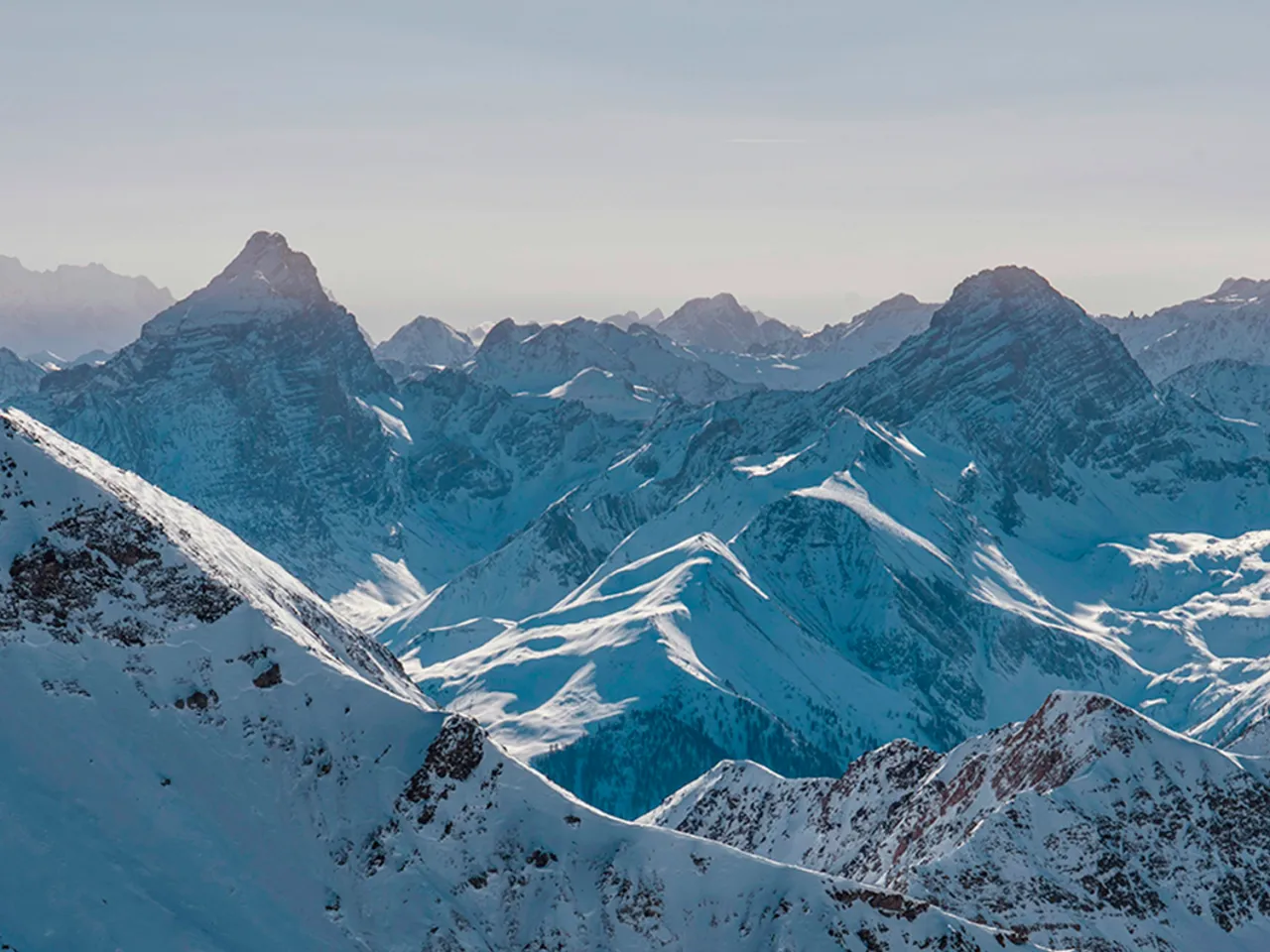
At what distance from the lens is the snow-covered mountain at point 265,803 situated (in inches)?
5517

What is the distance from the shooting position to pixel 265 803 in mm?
149250

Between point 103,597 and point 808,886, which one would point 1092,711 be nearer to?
point 808,886

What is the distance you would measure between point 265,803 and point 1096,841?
284 feet

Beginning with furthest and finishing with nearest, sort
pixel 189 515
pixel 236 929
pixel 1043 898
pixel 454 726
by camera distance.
→ pixel 189 515 < pixel 1043 898 < pixel 454 726 < pixel 236 929

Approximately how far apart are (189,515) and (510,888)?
59.6 metres

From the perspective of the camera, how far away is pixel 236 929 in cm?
13725

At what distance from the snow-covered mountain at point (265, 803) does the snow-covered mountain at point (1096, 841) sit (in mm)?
24088

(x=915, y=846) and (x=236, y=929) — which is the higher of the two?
(x=236, y=929)

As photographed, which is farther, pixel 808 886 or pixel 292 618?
pixel 292 618

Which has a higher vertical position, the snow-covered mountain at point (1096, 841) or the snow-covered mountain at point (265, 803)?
the snow-covered mountain at point (265, 803)

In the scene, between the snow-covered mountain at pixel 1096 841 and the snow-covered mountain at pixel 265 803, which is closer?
the snow-covered mountain at pixel 265 803

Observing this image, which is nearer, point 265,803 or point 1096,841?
point 265,803

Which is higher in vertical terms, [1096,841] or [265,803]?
[265,803]

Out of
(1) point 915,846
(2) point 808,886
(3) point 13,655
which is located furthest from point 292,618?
(1) point 915,846
